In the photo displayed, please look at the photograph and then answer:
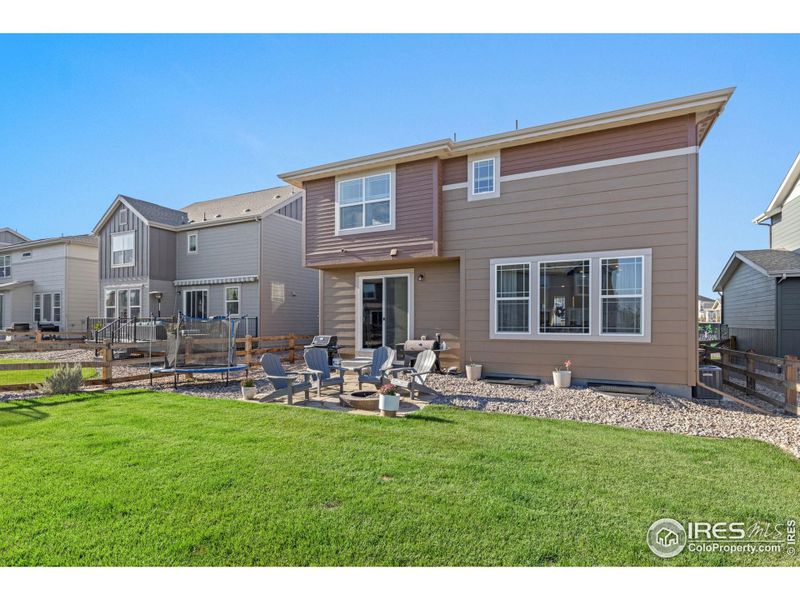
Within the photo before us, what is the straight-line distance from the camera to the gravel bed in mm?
5480

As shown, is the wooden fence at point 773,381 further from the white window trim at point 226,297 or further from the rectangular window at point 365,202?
the white window trim at point 226,297

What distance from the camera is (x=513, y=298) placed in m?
9.44

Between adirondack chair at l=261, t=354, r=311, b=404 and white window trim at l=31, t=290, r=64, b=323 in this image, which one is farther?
white window trim at l=31, t=290, r=64, b=323

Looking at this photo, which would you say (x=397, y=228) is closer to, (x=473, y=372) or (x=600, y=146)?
(x=473, y=372)

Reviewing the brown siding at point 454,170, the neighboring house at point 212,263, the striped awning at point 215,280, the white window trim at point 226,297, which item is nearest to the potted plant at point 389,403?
the brown siding at point 454,170

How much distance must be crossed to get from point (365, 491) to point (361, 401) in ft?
10.8

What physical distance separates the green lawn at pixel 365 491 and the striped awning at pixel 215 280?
11.8 metres

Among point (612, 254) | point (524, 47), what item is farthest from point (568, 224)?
point (524, 47)

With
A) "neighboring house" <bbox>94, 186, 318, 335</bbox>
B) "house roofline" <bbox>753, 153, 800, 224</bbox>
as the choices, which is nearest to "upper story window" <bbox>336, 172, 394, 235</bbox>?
"neighboring house" <bbox>94, 186, 318, 335</bbox>

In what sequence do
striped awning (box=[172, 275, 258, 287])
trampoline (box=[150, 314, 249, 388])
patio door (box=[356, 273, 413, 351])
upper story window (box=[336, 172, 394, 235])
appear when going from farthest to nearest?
striped awning (box=[172, 275, 258, 287])
patio door (box=[356, 273, 413, 351])
upper story window (box=[336, 172, 394, 235])
trampoline (box=[150, 314, 249, 388])

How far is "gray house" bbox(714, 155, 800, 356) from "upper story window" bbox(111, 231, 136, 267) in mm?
25236

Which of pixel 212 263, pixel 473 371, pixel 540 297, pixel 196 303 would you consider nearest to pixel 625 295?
pixel 540 297

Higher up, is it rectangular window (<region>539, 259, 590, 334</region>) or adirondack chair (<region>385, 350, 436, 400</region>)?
rectangular window (<region>539, 259, 590, 334</region>)

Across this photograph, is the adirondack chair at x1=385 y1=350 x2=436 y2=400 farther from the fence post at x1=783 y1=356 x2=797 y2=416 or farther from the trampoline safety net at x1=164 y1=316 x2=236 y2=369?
the fence post at x1=783 y1=356 x2=797 y2=416
